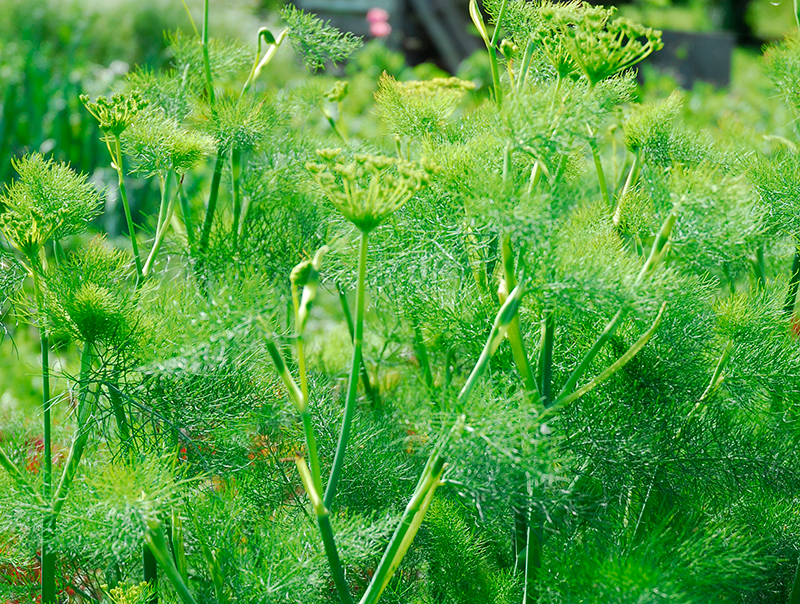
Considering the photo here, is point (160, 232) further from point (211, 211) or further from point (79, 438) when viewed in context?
point (79, 438)

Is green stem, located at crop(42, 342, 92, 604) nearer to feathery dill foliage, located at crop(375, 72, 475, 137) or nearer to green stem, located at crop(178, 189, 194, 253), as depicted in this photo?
green stem, located at crop(178, 189, 194, 253)

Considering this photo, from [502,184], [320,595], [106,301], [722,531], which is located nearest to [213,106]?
[106,301]

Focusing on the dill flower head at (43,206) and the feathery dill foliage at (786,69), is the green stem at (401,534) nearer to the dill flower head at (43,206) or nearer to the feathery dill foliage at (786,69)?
the dill flower head at (43,206)

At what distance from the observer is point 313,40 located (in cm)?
78

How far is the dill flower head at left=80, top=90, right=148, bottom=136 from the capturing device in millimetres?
592

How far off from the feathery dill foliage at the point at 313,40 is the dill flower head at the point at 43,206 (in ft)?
0.85

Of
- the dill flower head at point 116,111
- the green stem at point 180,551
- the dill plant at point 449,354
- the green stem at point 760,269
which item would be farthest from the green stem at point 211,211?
the green stem at point 760,269

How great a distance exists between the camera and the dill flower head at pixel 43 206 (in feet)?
1.87

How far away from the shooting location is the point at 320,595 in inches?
23.1

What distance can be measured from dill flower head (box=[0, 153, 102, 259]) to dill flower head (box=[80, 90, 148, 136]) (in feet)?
0.22

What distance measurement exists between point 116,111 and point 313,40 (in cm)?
26

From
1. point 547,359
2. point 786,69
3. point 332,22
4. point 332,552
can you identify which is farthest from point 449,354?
point 332,22

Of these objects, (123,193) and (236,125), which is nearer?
(123,193)

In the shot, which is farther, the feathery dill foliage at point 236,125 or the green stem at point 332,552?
the feathery dill foliage at point 236,125
